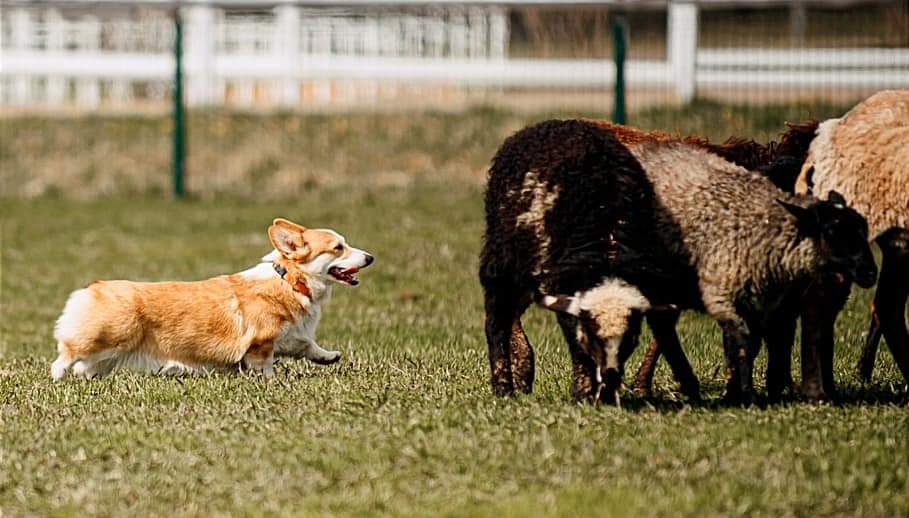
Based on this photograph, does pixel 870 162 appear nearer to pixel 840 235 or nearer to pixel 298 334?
pixel 840 235

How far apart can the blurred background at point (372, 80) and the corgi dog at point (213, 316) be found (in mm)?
8878

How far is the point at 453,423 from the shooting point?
7.09m

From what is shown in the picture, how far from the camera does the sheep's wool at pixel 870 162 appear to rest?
7.52 m

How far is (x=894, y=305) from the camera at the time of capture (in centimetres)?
782

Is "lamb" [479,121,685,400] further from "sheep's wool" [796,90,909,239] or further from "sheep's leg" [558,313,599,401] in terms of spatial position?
"sheep's wool" [796,90,909,239]

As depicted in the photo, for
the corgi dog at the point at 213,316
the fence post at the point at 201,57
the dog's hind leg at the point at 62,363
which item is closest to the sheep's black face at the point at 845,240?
the corgi dog at the point at 213,316

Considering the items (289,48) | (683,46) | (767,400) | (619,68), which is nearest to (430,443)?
(767,400)

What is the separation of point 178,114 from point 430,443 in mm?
14537

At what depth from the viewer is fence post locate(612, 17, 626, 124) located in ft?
56.5

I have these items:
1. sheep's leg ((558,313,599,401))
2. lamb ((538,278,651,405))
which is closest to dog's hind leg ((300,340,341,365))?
sheep's leg ((558,313,599,401))

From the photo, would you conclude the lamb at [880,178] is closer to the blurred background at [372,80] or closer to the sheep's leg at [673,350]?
the sheep's leg at [673,350]

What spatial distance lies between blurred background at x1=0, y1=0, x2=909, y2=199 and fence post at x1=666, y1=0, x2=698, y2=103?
0.09 feet

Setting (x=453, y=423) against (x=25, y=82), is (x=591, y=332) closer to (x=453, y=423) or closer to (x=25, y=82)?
(x=453, y=423)

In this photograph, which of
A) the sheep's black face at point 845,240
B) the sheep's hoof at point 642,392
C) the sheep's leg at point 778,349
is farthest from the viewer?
the sheep's hoof at point 642,392
